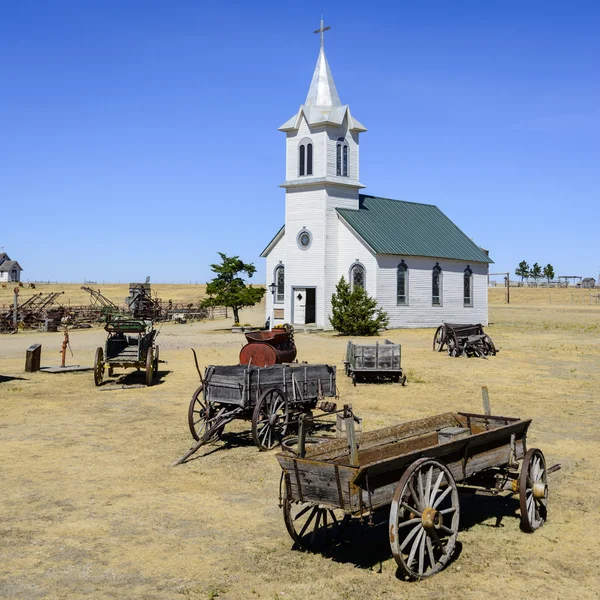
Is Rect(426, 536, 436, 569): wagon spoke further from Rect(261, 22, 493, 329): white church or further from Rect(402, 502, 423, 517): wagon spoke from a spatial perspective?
Rect(261, 22, 493, 329): white church

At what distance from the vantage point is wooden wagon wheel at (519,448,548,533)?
27.5 feet

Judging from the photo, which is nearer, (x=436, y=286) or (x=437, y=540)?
(x=437, y=540)

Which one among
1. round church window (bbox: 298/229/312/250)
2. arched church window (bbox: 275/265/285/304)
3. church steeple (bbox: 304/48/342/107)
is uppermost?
church steeple (bbox: 304/48/342/107)

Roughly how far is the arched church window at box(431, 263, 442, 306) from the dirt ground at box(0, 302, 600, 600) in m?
26.0

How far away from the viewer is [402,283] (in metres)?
43.3

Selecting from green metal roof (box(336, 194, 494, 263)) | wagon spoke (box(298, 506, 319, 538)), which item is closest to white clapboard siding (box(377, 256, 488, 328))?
green metal roof (box(336, 194, 494, 263))

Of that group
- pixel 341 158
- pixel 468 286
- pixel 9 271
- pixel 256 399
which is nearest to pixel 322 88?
pixel 341 158

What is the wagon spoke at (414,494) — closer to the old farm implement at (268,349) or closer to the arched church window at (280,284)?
the old farm implement at (268,349)

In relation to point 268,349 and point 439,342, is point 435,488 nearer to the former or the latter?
point 268,349

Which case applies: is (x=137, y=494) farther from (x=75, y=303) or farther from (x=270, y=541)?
(x=75, y=303)

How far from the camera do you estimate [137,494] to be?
10219mm

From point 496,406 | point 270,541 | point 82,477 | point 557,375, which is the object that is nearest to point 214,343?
point 557,375

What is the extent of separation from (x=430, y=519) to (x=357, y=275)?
35.3 m

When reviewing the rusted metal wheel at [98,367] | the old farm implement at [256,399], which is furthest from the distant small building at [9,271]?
the old farm implement at [256,399]
